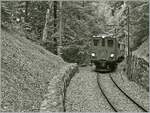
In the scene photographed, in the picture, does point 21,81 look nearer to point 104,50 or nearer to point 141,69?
point 141,69

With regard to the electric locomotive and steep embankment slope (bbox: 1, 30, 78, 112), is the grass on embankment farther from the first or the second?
the electric locomotive

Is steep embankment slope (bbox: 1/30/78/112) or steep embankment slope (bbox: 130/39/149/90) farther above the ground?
steep embankment slope (bbox: 1/30/78/112)

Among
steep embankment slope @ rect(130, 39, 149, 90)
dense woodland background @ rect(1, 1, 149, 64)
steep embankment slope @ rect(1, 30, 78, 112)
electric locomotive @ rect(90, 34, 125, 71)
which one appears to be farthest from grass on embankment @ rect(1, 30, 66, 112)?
dense woodland background @ rect(1, 1, 149, 64)

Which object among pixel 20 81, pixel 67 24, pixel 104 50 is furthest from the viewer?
pixel 67 24

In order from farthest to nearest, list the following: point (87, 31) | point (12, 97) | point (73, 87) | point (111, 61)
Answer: point (87, 31) < point (111, 61) < point (73, 87) < point (12, 97)

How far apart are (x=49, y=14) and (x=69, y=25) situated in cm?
226

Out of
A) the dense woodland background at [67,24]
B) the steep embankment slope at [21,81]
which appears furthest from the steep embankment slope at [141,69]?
the steep embankment slope at [21,81]

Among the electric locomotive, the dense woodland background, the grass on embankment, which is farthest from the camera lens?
the dense woodland background

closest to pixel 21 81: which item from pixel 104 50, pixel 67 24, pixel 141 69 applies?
pixel 141 69

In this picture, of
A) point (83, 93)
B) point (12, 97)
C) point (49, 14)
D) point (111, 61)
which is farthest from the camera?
point (49, 14)

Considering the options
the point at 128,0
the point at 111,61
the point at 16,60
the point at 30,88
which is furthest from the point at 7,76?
the point at 128,0

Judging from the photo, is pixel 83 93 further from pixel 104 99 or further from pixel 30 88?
pixel 30 88

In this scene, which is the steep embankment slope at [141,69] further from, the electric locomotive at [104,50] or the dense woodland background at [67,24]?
the dense woodland background at [67,24]

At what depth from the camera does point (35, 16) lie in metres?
32.4
